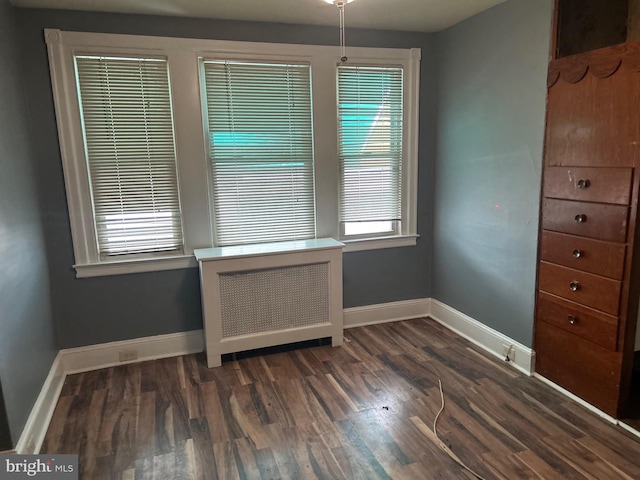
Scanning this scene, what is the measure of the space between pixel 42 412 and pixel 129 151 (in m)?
1.64

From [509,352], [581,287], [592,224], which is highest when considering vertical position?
[592,224]

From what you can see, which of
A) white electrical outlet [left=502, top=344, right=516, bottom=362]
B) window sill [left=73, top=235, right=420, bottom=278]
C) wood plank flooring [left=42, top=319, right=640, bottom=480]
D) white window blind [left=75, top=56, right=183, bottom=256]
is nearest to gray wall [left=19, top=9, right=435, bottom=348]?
window sill [left=73, top=235, right=420, bottom=278]

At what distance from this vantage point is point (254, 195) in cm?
322

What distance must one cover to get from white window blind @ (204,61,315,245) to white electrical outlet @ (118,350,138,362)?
0.99 meters

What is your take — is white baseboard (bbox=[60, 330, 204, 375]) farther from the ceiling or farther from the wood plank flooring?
the ceiling

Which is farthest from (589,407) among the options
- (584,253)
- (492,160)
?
(492,160)

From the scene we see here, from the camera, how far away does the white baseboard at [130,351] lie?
9.71 ft

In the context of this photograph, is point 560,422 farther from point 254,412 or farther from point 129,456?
point 129,456

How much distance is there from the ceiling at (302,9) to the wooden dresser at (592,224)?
0.85m

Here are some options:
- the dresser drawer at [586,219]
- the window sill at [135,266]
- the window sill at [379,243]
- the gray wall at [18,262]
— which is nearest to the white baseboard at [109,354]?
the gray wall at [18,262]

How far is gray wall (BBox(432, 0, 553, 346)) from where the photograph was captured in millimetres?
2635

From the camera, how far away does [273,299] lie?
10.1 feet

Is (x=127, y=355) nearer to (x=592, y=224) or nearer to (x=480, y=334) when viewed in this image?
(x=480, y=334)

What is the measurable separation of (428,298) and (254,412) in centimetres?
198
